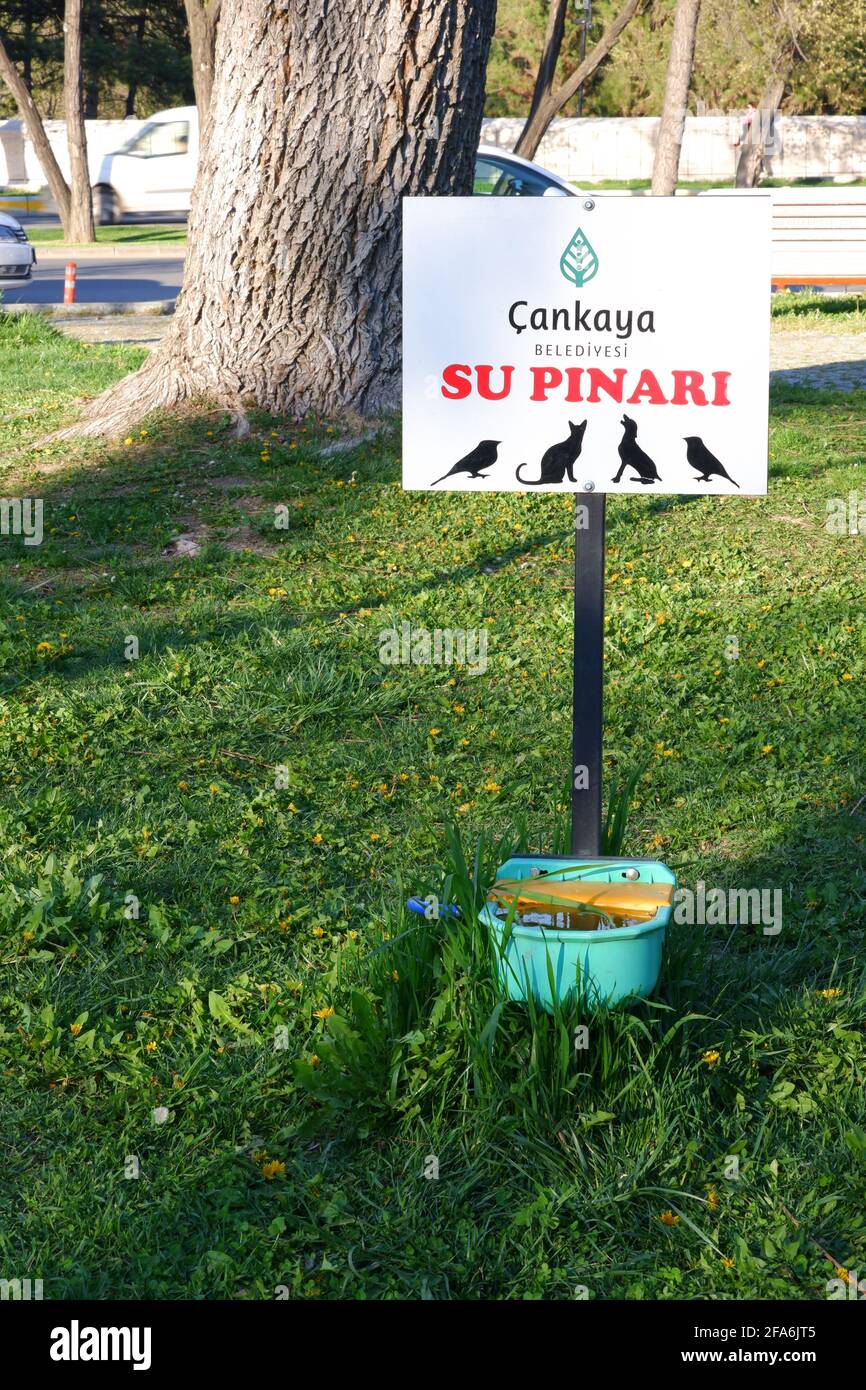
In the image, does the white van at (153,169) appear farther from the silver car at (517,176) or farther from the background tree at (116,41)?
the silver car at (517,176)

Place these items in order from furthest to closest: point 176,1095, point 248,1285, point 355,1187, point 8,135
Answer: point 8,135 → point 176,1095 → point 355,1187 → point 248,1285

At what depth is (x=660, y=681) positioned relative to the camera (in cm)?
559

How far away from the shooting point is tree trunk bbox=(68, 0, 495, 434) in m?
7.46

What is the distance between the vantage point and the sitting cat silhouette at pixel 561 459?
336 cm

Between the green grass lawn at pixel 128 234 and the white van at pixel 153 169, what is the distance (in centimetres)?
51

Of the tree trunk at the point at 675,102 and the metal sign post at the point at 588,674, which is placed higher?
the tree trunk at the point at 675,102

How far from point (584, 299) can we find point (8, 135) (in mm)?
45378

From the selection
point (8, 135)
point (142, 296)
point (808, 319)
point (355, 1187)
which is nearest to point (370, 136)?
point (355, 1187)

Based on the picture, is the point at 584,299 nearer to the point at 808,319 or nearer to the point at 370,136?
the point at 370,136

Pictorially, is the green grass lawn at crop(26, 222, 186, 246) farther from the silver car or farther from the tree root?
the tree root

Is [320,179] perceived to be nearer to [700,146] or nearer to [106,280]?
[106,280]
